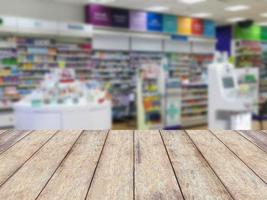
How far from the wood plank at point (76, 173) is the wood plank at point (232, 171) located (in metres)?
0.37

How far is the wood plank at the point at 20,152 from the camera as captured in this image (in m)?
0.92

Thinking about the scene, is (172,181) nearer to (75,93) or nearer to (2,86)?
(75,93)

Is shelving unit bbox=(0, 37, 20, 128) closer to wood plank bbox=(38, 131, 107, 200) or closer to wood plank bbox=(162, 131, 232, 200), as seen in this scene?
wood plank bbox=(38, 131, 107, 200)

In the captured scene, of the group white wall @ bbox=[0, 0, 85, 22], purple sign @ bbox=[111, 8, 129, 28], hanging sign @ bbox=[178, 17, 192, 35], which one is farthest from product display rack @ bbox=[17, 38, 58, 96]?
hanging sign @ bbox=[178, 17, 192, 35]

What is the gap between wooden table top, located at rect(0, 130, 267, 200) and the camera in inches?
29.9

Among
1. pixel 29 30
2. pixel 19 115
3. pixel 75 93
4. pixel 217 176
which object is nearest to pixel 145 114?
pixel 75 93

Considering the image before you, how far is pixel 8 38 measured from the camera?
784 centimetres

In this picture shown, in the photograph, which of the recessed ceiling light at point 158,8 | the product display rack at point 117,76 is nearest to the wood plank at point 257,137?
the product display rack at point 117,76

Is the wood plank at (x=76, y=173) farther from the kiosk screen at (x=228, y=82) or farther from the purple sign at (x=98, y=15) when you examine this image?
the purple sign at (x=98, y=15)

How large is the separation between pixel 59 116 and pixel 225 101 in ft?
9.21

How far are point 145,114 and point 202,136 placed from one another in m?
5.67

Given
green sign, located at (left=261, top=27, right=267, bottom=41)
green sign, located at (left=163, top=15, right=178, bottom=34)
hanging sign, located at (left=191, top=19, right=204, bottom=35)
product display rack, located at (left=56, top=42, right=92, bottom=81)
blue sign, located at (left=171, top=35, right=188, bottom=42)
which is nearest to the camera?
product display rack, located at (left=56, top=42, right=92, bottom=81)

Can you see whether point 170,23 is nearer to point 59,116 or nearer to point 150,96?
point 150,96

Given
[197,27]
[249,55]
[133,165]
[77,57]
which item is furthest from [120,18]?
[133,165]
